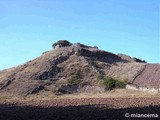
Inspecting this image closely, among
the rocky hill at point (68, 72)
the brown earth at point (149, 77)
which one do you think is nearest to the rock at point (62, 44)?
the rocky hill at point (68, 72)

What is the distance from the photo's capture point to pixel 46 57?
273ft

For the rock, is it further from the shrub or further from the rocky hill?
the shrub

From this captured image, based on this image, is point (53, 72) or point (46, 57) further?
point (46, 57)

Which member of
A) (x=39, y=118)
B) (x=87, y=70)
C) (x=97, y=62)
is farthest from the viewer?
(x=97, y=62)

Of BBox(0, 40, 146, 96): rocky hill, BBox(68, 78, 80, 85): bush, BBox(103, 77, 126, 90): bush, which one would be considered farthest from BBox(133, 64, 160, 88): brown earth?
BBox(68, 78, 80, 85): bush

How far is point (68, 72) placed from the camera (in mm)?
72812

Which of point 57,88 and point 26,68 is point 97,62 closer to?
point 26,68

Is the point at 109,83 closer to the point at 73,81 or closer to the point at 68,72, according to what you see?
the point at 73,81

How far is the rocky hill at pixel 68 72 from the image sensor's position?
6272 centimetres

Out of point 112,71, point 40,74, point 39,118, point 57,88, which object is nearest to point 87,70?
point 112,71

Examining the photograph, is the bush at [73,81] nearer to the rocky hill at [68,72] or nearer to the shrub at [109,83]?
the rocky hill at [68,72]

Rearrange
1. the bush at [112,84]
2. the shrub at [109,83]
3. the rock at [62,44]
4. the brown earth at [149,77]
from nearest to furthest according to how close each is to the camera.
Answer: the shrub at [109,83] < the bush at [112,84] < the brown earth at [149,77] < the rock at [62,44]

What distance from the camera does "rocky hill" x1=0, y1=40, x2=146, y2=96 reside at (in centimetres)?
6272

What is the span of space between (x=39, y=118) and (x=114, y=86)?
138ft
